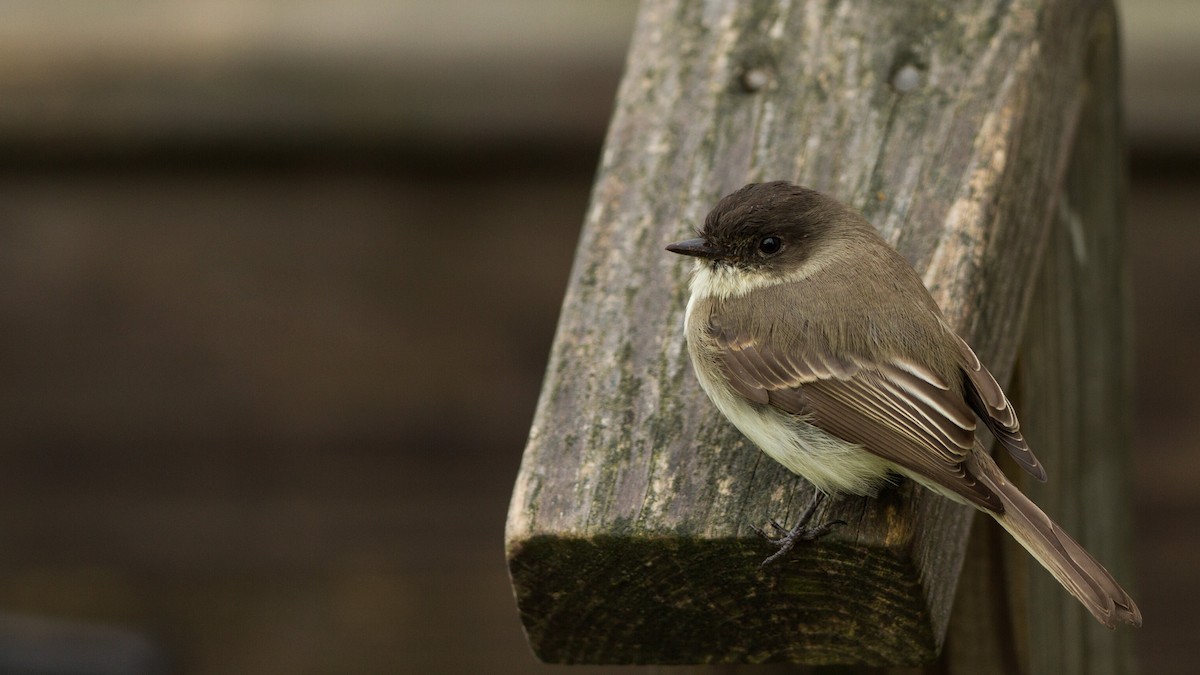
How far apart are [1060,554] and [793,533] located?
16.5 inches

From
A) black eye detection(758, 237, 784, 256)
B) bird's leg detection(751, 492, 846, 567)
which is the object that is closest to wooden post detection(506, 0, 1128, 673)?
bird's leg detection(751, 492, 846, 567)

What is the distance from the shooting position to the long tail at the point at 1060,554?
2072mm

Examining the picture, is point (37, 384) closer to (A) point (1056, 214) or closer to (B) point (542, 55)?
(B) point (542, 55)

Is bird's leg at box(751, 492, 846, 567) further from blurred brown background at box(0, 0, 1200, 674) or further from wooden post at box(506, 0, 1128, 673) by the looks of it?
blurred brown background at box(0, 0, 1200, 674)

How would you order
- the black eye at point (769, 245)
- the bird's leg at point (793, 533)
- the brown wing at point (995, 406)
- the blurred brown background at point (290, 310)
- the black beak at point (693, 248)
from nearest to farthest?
the bird's leg at point (793, 533)
the brown wing at point (995, 406)
the black beak at point (693, 248)
the black eye at point (769, 245)
the blurred brown background at point (290, 310)

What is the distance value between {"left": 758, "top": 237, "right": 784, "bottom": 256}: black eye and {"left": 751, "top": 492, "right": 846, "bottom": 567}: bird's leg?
1.00 meters

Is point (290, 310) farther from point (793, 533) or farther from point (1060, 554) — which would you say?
point (1060, 554)

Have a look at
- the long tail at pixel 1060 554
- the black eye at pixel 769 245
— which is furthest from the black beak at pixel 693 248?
the long tail at pixel 1060 554

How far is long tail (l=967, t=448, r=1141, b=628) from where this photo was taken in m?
2.07

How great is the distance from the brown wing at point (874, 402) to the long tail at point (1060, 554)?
3 centimetres

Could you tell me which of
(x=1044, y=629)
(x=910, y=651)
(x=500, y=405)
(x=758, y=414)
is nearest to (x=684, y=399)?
(x=758, y=414)

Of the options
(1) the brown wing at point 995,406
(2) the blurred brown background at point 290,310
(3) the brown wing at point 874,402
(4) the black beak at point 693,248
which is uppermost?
(4) the black beak at point 693,248

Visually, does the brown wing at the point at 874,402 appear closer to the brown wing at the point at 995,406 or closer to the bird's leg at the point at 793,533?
the brown wing at the point at 995,406

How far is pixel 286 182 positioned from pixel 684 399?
216 cm
